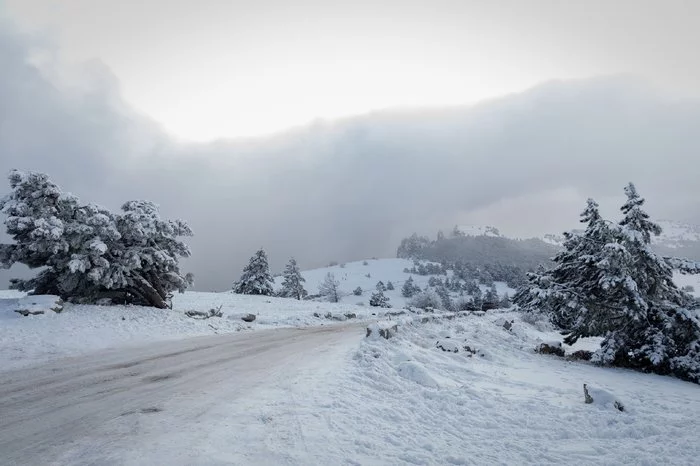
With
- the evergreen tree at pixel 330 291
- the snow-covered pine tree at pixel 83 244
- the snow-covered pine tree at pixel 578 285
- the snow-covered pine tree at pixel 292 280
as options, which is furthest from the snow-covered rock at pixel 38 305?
the evergreen tree at pixel 330 291

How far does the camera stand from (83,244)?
18406mm

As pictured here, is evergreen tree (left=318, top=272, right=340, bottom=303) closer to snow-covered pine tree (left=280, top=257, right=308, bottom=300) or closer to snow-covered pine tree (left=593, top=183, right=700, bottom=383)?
snow-covered pine tree (left=280, top=257, right=308, bottom=300)

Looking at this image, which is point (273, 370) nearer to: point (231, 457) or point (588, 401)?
point (231, 457)

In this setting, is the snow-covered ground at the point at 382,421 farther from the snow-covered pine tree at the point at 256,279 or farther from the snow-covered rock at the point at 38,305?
the snow-covered pine tree at the point at 256,279

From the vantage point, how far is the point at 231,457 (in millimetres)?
4691

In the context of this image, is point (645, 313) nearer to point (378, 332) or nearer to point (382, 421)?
point (378, 332)

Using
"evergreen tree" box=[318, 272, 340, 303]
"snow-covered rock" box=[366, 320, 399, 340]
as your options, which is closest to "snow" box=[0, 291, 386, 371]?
"snow-covered rock" box=[366, 320, 399, 340]

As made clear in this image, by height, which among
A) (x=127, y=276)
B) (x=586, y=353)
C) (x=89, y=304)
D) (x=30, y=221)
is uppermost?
(x=30, y=221)

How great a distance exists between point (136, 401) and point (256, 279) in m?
51.7

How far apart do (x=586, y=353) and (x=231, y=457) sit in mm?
18834

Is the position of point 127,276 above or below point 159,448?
above

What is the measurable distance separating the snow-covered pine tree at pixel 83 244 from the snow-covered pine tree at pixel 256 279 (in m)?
34.4

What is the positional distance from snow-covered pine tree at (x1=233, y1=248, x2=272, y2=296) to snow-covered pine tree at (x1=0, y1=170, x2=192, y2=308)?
34427 millimetres

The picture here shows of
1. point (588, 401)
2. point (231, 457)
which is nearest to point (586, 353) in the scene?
point (588, 401)
